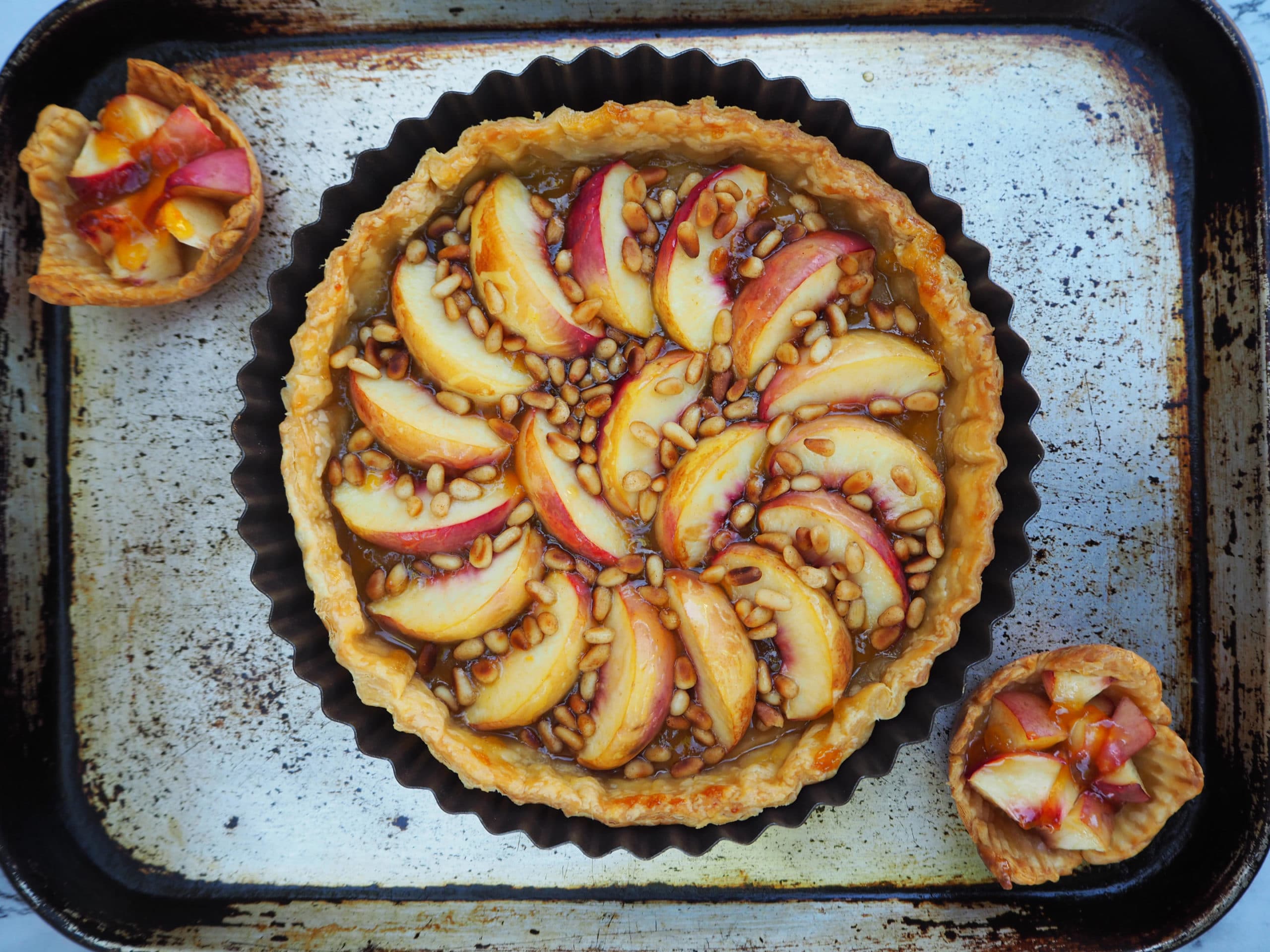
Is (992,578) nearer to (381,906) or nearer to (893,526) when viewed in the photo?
(893,526)

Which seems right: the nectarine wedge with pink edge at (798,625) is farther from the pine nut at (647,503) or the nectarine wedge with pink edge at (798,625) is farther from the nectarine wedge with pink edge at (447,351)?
the nectarine wedge with pink edge at (447,351)

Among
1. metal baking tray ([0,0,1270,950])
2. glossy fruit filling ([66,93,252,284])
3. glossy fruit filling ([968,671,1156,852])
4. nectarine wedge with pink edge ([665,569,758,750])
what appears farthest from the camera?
metal baking tray ([0,0,1270,950])

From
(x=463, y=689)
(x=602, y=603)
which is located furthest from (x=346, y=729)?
(x=602, y=603)

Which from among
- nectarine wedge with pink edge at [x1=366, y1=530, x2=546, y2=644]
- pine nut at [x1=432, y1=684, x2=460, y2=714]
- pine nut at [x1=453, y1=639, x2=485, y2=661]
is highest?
nectarine wedge with pink edge at [x1=366, y1=530, x2=546, y2=644]

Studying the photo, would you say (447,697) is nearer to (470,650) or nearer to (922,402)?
(470,650)

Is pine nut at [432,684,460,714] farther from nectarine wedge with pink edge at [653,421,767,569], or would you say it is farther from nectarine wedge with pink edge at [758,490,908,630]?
nectarine wedge with pink edge at [758,490,908,630]

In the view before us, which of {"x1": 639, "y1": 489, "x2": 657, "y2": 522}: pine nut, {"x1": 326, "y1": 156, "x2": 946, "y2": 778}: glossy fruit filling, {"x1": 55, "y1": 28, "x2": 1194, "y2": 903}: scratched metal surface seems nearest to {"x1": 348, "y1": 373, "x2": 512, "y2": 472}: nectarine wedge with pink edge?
{"x1": 326, "y1": 156, "x2": 946, "y2": 778}: glossy fruit filling
